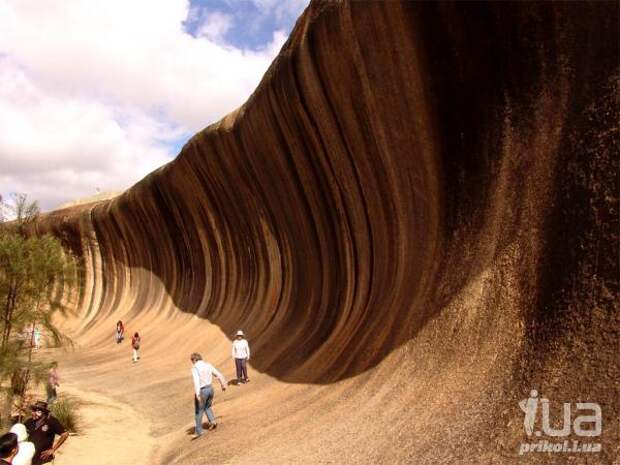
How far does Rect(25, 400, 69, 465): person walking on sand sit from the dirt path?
5.60ft

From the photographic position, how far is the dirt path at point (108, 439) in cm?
621

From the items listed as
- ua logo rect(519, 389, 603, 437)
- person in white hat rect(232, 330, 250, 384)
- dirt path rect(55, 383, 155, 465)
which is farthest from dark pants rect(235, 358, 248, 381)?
ua logo rect(519, 389, 603, 437)

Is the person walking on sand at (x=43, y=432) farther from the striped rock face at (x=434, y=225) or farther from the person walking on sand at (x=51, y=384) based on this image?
the person walking on sand at (x=51, y=384)

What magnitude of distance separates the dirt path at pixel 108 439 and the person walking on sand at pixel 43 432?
1.71 m

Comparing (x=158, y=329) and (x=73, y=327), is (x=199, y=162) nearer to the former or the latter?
(x=158, y=329)

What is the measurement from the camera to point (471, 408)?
386cm

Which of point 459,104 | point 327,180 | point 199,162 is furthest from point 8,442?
point 199,162

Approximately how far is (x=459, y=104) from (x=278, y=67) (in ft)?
13.6

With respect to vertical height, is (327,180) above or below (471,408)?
above

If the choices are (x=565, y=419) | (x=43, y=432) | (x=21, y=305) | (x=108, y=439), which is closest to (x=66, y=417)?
(x=108, y=439)

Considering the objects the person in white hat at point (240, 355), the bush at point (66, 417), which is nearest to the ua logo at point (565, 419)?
the person in white hat at point (240, 355)

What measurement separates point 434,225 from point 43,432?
4410 millimetres

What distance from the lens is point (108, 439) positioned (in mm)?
7035

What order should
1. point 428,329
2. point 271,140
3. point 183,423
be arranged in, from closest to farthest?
1. point 428,329
2. point 183,423
3. point 271,140
